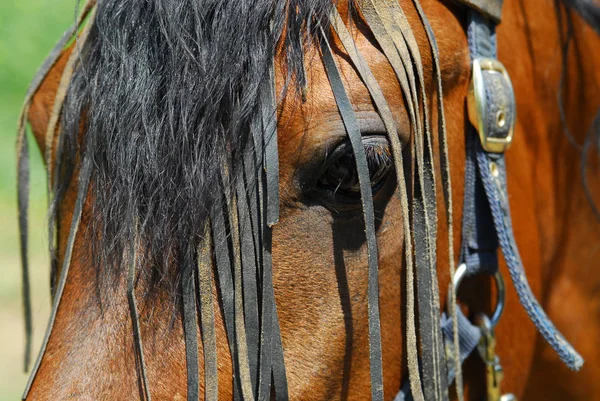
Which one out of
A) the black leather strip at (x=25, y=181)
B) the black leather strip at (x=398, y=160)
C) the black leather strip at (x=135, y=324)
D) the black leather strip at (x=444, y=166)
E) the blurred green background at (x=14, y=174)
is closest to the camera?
the black leather strip at (x=135, y=324)

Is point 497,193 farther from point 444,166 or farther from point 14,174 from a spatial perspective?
point 14,174

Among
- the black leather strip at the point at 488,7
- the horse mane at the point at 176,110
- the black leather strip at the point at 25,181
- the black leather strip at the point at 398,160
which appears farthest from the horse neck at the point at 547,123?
the black leather strip at the point at 25,181

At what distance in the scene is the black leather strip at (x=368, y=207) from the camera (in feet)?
3.83

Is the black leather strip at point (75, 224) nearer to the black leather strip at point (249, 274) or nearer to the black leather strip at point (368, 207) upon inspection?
the black leather strip at point (249, 274)

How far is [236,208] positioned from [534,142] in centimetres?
89

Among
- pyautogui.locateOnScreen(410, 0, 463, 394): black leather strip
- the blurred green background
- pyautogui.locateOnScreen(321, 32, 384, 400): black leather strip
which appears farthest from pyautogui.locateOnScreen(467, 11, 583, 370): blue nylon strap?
the blurred green background

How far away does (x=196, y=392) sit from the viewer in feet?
3.71

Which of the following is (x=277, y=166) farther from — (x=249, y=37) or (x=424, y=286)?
(x=424, y=286)

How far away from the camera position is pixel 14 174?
784 cm

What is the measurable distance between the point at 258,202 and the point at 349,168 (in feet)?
0.55

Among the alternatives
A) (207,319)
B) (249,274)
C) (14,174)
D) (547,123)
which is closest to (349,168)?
(249,274)

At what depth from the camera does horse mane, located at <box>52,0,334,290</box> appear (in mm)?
1137

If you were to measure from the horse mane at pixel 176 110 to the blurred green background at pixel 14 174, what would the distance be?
3738 millimetres

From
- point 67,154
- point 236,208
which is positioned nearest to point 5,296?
point 67,154
